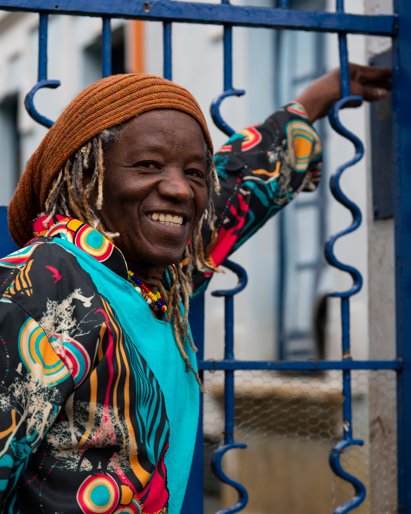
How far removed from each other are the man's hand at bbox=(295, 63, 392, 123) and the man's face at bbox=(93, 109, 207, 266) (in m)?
0.73

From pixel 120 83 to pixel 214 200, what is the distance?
0.49m

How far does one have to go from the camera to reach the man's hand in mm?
1893

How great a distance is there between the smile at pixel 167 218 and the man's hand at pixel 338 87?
798mm

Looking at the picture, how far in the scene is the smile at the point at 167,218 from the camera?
128 cm

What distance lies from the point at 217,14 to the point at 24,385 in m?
1.20

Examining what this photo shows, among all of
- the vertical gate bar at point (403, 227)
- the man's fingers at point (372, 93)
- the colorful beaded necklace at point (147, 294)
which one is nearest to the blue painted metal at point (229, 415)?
the colorful beaded necklace at point (147, 294)

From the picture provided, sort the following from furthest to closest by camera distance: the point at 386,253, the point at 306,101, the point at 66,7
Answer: the point at 386,253
the point at 306,101
the point at 66,7

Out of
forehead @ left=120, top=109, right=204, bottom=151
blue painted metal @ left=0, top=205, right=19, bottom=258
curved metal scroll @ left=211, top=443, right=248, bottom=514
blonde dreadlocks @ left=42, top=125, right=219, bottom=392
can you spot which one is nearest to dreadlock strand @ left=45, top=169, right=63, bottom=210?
blonde dreadlocks @ left=42, top=125, right=219, bottom=392

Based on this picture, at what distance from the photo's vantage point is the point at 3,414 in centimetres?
Answer: 98

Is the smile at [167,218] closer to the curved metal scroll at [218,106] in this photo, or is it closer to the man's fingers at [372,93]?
the curved metal scroll at [218,106]

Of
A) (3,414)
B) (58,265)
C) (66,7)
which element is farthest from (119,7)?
(3,414)

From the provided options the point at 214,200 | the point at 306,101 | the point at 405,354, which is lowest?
the point at 405,354

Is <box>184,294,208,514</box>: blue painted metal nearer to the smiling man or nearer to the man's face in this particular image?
the smiling man

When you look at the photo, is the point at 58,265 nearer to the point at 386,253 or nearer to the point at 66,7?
the point at 66,7
